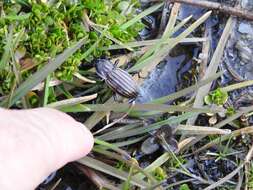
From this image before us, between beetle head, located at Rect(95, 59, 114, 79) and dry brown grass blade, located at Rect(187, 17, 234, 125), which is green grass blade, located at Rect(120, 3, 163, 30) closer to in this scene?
beetle head, located at Rect(95, 59, 114, 79)

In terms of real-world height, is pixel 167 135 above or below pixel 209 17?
below

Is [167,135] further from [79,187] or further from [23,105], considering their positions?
[23,105]

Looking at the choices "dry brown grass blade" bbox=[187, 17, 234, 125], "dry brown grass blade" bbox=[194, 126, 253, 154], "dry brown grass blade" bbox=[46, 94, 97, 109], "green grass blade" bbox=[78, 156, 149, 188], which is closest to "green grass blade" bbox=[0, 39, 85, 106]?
"dry brown grass blade" bbox=[46, 94, 97, 109]

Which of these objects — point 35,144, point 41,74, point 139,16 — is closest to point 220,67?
point 139,16

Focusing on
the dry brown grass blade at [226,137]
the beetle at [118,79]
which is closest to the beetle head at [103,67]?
the beetle at [118,79]

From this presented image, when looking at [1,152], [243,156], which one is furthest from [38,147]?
[243,156]

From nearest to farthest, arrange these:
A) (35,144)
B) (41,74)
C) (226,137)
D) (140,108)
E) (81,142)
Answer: (35,144) < (81,142) < (41,74) < (140,108) < (226,137)

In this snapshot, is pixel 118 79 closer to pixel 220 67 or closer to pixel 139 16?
pixel 139 16

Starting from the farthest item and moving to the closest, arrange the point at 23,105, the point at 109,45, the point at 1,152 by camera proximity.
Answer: the point at 109,45
the point at 23,105
the point at 1,152
